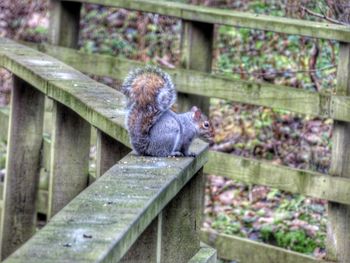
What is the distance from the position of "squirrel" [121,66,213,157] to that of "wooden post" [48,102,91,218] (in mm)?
521

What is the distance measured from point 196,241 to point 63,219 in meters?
1.13

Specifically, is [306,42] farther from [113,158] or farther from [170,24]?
[113,158]

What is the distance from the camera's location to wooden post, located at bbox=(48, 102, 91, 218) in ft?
13.1

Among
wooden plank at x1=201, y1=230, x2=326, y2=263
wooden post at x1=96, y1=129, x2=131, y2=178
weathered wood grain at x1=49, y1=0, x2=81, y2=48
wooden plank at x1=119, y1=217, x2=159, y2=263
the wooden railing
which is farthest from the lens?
weathered wood grain at x1=49, y1=0, x2=81, y2=48

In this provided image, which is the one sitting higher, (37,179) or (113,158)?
(113,158)

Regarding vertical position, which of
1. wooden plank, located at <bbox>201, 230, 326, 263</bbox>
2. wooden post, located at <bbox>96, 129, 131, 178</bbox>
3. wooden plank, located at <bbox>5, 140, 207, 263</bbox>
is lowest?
wooden plank, located at <bbox>201, 230, 326, 263</bbox>

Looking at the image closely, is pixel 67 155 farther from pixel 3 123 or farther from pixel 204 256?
pixel 3 123

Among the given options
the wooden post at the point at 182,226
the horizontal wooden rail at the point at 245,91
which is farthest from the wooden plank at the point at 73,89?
the horizontal wooden rail at the point at 245,91

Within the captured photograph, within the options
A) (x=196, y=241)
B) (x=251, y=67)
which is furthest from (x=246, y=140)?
(x=196, y=241)

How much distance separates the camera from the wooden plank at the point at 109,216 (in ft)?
6.12

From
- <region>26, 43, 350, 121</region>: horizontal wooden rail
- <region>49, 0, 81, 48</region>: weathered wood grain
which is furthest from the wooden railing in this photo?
<region>49, 0, 81, 48</region>: weathered wood grain

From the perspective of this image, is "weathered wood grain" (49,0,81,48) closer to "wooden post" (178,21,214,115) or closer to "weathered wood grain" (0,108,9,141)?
"wooden post" (178,21,214,115)

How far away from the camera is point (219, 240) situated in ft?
17.7

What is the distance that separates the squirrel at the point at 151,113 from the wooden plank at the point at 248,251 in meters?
1.76
